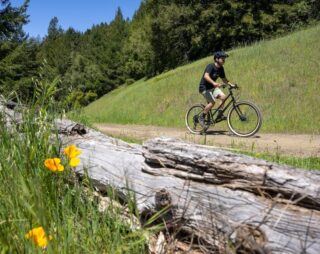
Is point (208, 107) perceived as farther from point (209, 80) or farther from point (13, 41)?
point (13, 41)

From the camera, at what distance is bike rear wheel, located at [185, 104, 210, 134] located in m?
12.9

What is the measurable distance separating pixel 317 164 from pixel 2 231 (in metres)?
4.98

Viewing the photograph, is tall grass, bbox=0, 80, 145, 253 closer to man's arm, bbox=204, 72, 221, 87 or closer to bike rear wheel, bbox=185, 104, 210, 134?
man's arm, bbox=204, 72, 221, 87

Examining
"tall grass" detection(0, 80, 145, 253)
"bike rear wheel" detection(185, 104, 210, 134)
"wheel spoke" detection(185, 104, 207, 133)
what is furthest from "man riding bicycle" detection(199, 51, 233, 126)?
"tall grass" detection(0, 80, 145, 253)

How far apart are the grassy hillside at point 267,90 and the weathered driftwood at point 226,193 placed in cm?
1047

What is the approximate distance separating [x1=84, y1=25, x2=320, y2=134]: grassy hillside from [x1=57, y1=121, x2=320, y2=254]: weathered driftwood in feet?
34.4

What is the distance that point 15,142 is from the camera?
3.09 metres

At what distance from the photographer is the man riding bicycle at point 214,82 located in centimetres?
1170

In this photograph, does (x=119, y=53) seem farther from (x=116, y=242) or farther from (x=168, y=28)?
(x=116, y=242)

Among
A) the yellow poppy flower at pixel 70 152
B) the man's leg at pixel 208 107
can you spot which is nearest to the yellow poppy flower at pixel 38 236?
→ the yellow poppy flower at pixel 70 152

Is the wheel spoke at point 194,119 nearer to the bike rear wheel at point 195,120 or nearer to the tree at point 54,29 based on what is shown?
the bike rear wheel at point 195,120

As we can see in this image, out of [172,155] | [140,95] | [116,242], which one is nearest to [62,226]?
[116,242]

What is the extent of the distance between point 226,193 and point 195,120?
10.7 meters

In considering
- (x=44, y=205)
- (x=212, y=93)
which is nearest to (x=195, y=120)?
(x=212, y=93)
